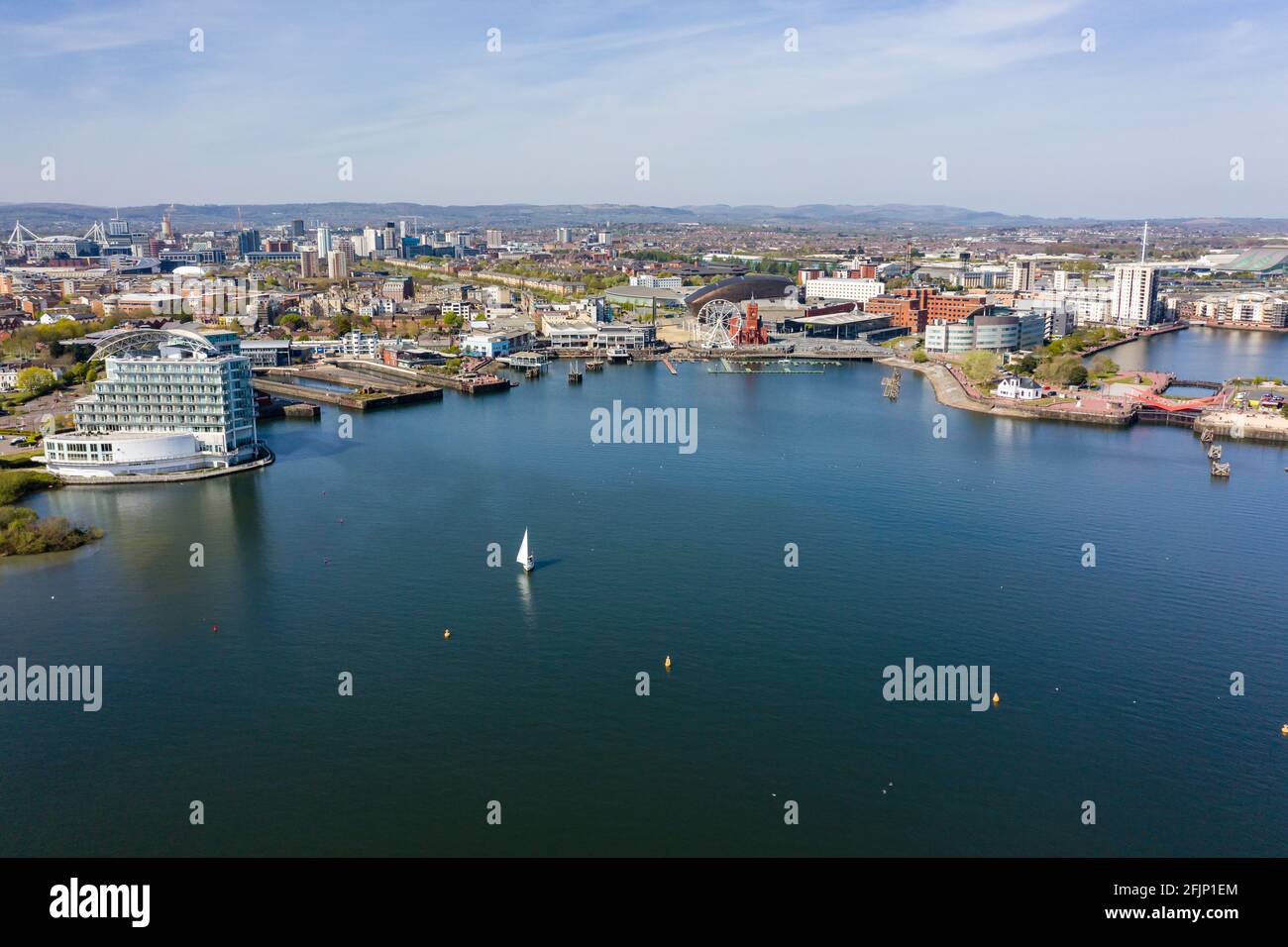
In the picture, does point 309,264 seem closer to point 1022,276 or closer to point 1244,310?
point 1022,276

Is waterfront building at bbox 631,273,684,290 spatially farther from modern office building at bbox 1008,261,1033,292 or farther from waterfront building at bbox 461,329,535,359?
waterfront building at bbox 461,329,535,359

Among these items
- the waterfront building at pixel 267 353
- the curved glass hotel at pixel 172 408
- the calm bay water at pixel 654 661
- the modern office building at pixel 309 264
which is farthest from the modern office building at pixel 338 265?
the calm bay water at pixel 654 661

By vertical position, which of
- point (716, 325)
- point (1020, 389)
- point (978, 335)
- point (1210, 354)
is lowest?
point (1020, 389)

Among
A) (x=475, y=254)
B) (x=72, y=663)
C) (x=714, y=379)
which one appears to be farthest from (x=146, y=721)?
(x=475, y=254)

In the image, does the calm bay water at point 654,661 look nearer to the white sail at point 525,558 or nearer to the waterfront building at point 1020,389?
the white sail at point 525,558

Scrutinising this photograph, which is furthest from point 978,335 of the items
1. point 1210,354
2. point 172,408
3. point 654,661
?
point 654,661

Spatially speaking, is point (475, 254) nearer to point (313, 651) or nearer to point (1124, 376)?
point (1124, 376)
